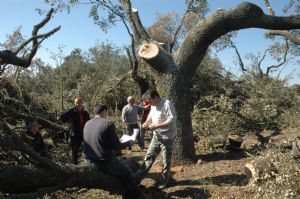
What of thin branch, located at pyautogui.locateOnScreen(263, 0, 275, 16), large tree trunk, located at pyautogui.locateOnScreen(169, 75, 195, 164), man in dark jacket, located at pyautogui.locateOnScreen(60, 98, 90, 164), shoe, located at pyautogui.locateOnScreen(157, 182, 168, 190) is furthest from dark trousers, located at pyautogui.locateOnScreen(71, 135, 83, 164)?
thin branch, located at pyautogui.locateOnScreen(263, 0, 275, 16)

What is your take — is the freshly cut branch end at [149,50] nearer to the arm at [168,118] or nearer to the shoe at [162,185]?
the arm at [168,118]

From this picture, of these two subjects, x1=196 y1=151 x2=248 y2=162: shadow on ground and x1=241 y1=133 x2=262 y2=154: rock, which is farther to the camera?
x1=241 y1=133 x2=262 y2=154: rock

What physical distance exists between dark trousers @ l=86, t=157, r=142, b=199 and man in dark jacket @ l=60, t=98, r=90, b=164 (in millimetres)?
3143

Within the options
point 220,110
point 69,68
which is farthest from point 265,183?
point 69,68

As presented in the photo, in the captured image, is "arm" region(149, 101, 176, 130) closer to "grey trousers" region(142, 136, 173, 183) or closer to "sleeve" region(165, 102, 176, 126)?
"sleeve" region(165, 102, 176, 126)

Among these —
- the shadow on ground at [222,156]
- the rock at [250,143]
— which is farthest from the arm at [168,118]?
the rock at [250,143]

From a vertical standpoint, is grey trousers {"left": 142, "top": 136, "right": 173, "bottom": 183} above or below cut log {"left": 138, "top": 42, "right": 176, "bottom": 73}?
below

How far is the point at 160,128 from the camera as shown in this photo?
7.49 metres

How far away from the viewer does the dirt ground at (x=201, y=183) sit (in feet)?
23.5

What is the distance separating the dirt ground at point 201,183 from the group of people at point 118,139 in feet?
1.10

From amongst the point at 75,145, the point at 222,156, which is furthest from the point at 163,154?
the point at 222,156

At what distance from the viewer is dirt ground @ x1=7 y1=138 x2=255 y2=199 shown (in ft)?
23.5

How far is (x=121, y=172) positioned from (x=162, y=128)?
1.40m

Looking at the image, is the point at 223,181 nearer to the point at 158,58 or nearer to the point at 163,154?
the point at 163,154
